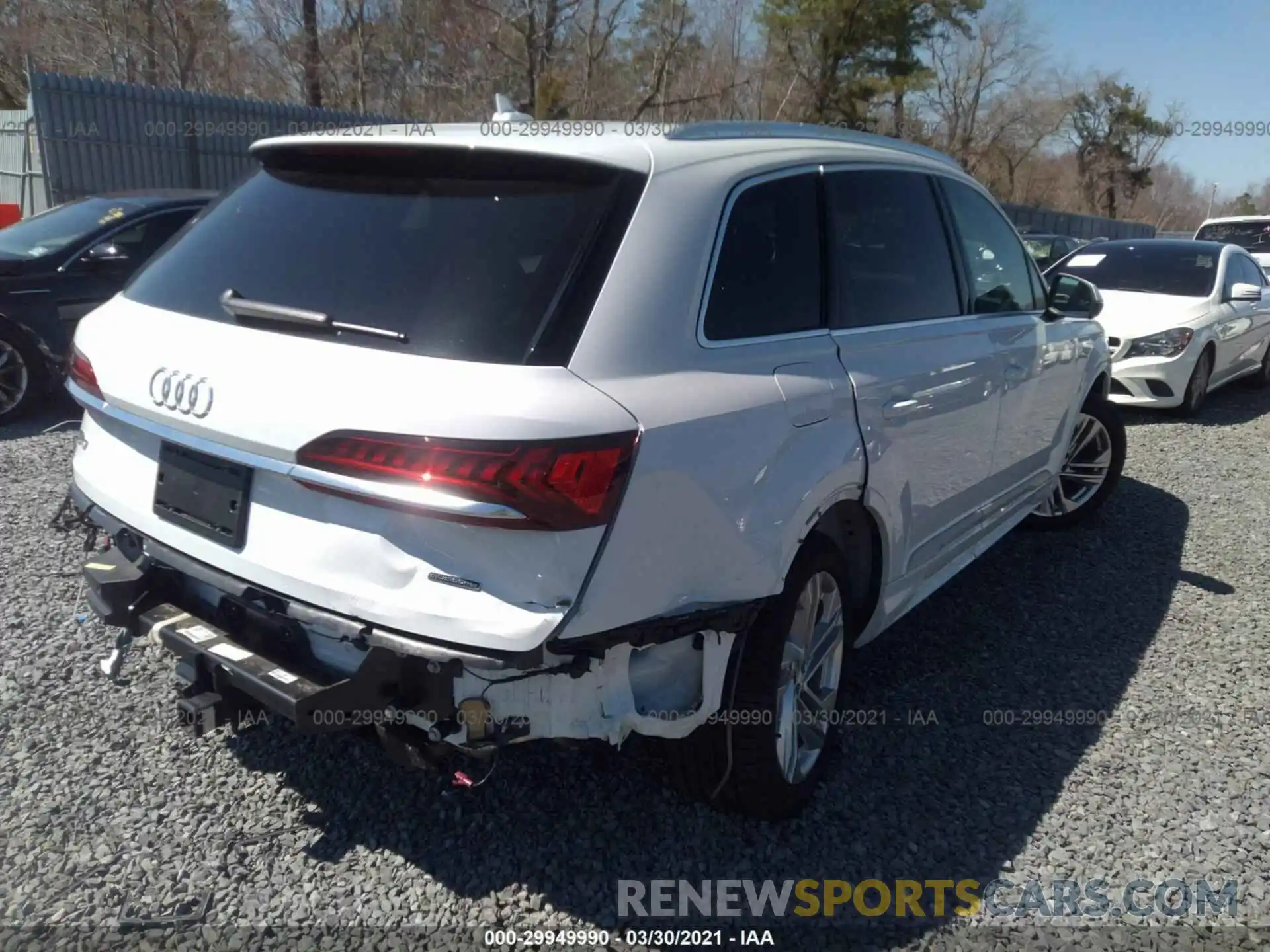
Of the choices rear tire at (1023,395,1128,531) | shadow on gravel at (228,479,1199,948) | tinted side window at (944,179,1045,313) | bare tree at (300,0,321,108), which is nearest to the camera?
shadow on gravel at (228,479,1199,948)

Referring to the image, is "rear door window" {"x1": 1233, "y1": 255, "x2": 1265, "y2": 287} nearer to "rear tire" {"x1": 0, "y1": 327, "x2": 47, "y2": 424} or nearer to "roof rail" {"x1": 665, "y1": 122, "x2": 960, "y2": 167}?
"roof rail" {"x1": 665, "y1": 122, "x2": 960, "y2": 167}

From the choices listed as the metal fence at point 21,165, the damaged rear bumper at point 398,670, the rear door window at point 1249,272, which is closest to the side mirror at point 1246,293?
the rear door window at point 1249,272

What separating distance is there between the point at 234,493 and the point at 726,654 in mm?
1233

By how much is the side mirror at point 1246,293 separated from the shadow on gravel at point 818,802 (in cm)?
663

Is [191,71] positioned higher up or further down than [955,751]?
higher up

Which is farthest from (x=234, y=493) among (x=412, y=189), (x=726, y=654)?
(x=726, y=654)

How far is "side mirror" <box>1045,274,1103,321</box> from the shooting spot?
456 cm

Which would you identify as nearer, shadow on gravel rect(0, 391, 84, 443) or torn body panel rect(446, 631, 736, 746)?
torn body panel rect(446, 631, 736, 746)

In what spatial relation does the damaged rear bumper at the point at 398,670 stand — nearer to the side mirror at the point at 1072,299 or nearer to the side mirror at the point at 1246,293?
the side mirror at the point at 1072,299

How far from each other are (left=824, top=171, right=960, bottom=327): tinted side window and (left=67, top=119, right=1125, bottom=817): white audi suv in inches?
1.0

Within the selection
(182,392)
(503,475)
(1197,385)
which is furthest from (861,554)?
(1197,385)

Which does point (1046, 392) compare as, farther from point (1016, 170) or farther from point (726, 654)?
point (1016, 170)

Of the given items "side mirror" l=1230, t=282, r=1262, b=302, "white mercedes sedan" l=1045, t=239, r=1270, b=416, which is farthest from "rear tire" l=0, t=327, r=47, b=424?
"side mirror" l=1230, t=282, r=1262, b=302

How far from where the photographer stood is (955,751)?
3.28 metres
